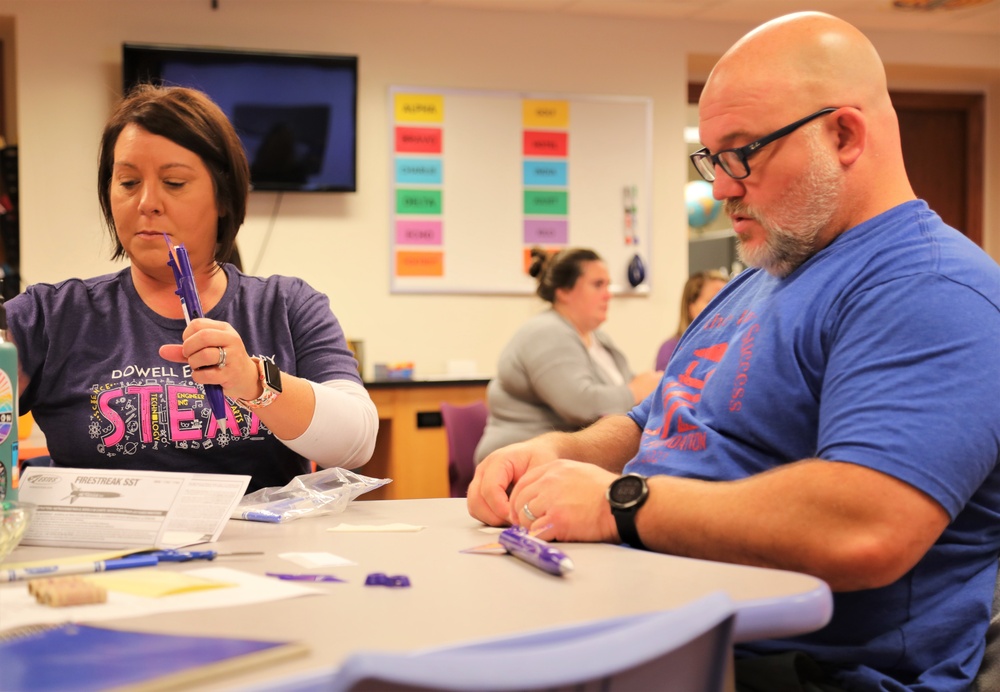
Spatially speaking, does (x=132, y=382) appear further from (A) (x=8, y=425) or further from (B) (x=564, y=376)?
(B) (x=564, y=376)

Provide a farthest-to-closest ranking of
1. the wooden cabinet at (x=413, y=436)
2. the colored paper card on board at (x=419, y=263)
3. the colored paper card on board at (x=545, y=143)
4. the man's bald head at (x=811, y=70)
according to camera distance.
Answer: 1. the colored paper card on board at (x=545, y=143)
2. the colored paper card on board at (x=419, y=263)
3. the wooden cabinet at (x=413, y=436)
4. the man's bald head at (x=811, y=70)

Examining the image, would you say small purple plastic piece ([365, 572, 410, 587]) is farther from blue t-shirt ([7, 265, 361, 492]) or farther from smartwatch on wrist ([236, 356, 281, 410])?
blue t-shirt ([7, 265, 361, 492])

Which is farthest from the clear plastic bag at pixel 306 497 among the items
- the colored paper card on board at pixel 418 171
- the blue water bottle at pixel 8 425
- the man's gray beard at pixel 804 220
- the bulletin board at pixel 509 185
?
the colored paper card on board at pixel 418 171

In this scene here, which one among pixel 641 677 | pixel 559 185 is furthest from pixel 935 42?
pixel 641 677

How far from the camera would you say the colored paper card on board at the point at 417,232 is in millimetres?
4992

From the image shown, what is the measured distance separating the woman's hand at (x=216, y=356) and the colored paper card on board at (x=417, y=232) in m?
3.62

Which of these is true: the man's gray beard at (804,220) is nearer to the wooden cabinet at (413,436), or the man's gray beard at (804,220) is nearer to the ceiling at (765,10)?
the wooden cabinet at (413,436)

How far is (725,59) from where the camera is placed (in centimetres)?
146

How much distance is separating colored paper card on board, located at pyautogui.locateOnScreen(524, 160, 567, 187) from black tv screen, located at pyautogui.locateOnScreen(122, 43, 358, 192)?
903 millimetres

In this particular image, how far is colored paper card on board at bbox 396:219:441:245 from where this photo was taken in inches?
197

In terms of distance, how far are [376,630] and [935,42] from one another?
19.8ft

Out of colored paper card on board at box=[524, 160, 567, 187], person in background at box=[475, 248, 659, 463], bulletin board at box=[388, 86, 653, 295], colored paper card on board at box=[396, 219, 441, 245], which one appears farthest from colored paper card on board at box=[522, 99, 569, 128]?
person in background at box=[475, 248, 659, 463]

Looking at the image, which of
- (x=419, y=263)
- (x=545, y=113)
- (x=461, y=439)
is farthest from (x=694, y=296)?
(x=461, y=439)

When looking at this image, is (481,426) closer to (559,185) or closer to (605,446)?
(559,185)
